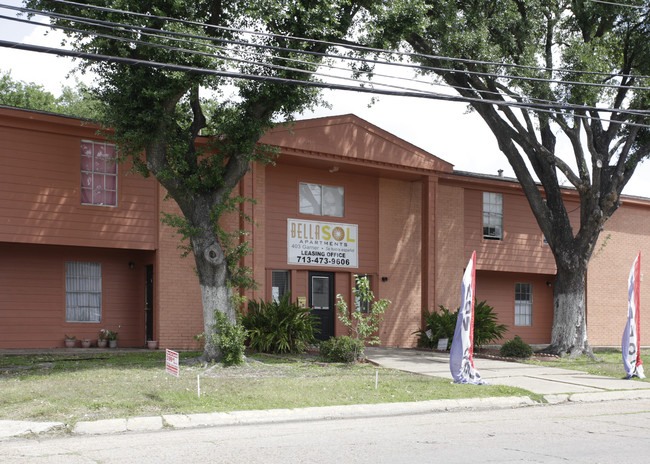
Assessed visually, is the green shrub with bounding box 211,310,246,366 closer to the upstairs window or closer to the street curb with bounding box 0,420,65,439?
the street curb with bounding box 0,420,65,439

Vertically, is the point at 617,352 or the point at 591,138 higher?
the point at 591,138

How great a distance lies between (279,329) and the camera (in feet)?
58.5

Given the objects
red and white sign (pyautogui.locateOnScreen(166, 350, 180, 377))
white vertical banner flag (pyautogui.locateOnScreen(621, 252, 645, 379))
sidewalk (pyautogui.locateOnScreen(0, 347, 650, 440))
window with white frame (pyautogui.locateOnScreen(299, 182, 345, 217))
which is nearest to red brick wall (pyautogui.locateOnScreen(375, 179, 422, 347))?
window with white frame (pyautogui.locateOnScreen(299, 182, 345, 217))

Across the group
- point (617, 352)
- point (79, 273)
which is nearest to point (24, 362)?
point (79, 273)

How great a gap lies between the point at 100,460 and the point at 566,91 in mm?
15331

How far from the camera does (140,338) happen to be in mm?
19297

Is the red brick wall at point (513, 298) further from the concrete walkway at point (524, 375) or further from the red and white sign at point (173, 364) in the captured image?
the red and white sign at point (173, 364)

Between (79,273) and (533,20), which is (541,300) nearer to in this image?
(533,20)

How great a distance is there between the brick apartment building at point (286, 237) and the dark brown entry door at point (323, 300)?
0.14ft

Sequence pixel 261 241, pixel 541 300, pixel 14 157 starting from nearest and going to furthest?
pixel 14 157
pixel 261 241
pixel 541 300

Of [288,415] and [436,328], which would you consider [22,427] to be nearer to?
[288,415]

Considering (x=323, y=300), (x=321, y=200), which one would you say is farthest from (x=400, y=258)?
(x=321, y=200)

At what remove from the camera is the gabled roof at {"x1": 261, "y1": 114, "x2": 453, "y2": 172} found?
19.6 metres

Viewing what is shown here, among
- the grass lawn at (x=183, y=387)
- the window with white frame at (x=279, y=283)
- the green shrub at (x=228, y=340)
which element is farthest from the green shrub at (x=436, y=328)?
the green shrub at (x=228, y=340)
